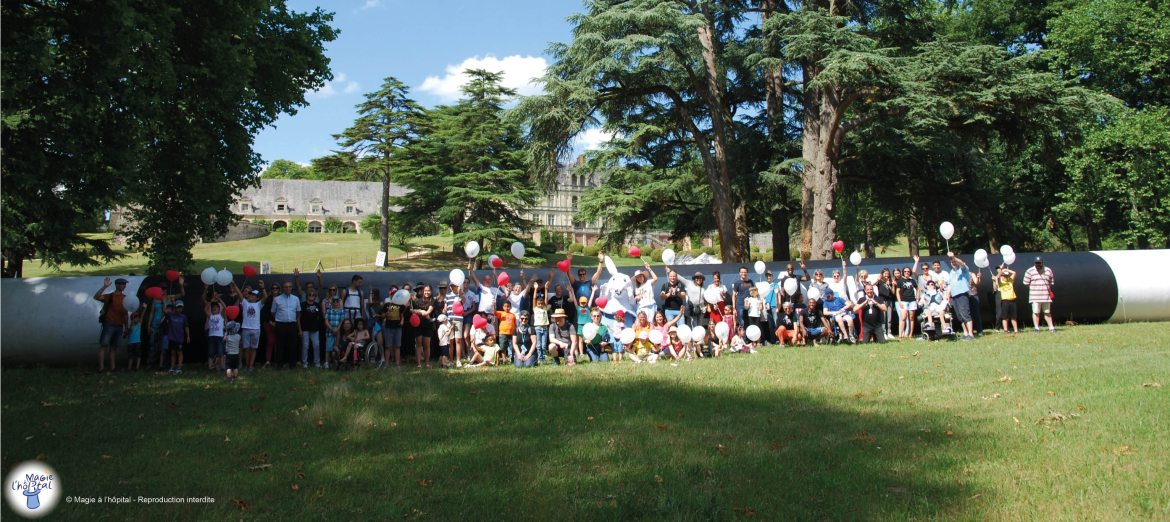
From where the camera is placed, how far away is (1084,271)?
1574 centimetres

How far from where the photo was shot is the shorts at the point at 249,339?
36.4 feet

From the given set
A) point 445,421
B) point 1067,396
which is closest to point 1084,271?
point 1067,396

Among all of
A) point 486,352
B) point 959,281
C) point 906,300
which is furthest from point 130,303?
point 959,281

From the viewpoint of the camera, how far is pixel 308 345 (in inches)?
473

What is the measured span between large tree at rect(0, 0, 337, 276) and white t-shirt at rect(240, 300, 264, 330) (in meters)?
3.88

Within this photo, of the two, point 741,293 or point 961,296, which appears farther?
point 961,296

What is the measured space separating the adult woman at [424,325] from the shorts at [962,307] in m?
10.3

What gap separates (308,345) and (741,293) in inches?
324

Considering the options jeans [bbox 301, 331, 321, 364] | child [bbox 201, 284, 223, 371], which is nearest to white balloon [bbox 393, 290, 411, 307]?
jeans [bbox 301, 331, 321, 364]

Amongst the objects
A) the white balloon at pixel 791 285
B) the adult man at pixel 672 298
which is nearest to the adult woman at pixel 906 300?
the white balloon at pixel 791 285

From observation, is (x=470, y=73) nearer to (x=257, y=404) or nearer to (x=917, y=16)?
(x=917, y=16)

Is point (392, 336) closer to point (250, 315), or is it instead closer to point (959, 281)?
point (250, 315)

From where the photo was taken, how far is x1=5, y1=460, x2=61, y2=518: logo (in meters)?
4.65

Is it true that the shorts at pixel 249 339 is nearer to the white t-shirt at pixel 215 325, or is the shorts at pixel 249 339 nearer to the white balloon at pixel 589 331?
the white t-shirt at pixel 215 325
